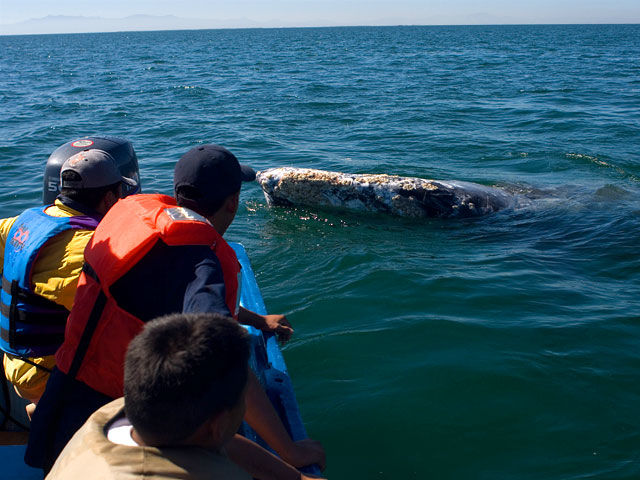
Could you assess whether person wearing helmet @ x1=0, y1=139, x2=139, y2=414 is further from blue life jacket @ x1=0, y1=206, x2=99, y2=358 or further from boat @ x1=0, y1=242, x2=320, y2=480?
boat @ x1=0, y1=242, x2=320, y2=480

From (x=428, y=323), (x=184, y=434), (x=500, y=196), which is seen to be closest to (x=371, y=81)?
(x=500, y=196)

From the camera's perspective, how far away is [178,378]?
163cm

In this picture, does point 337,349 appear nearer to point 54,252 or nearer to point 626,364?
point 626,364

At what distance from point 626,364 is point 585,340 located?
408 millimetres

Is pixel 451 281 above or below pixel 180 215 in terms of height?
below

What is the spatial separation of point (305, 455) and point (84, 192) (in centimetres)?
159

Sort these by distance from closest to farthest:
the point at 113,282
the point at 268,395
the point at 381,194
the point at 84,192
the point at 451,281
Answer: the point at 113,282
the point at 84,192
the point at 268,395
the point at 451,281
the point at 381,194

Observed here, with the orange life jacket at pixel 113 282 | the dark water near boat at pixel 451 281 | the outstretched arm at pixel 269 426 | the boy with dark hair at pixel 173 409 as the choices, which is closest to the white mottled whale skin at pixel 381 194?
the dark water near boat at pixel 451 281

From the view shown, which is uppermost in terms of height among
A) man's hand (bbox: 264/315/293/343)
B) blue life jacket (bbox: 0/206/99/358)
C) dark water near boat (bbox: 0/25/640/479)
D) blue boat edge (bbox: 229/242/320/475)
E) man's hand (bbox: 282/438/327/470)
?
blue life jacket (bbox: 0/206/99/358)

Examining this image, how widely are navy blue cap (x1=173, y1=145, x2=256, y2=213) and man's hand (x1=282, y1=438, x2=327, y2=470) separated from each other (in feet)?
3.51

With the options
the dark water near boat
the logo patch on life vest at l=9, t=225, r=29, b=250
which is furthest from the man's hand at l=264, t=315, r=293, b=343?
the logo patch on life vest at l=9, t=225, r=29, b=250

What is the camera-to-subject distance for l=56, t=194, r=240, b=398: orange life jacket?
2209 millimetres

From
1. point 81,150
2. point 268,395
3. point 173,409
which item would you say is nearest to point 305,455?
point 268,395

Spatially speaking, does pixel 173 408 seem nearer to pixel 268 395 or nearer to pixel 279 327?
pixel 268 395
